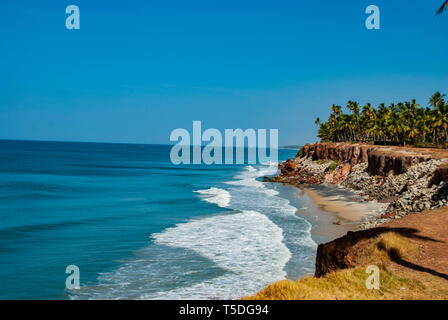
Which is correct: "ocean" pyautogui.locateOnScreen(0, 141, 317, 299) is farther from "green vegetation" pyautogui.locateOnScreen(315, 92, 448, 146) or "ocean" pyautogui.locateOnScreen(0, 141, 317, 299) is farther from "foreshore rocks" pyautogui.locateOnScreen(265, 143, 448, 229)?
"green vegetation" pyautogui.locateOnScreen(315, 92, 448, 146)

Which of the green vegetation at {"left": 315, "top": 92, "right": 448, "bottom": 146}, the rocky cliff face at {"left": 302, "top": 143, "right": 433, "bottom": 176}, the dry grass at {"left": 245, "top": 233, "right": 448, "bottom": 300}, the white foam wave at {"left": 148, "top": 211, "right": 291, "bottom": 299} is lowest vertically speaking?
the white foam wave at {"left": 148, "top": 211, "right": 291, "bottom": 299}

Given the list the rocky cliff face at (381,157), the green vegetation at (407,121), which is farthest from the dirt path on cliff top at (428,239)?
the green vegetation at (407,121)

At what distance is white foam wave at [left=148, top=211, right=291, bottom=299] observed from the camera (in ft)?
50.0

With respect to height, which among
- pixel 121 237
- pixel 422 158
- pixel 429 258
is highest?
pixel 422 158

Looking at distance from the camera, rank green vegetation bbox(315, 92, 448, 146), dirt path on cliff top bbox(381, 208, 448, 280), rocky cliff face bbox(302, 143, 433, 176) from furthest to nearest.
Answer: green vegetation bbox(315, 92, 448, 146) < rocky cliff face bbox(302, 143, 433, 176) < dirt path on cliff top bbox(381, 208, 448, 280)

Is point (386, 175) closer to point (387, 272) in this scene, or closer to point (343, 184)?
point (343, 184)

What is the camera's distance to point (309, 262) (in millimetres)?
18484

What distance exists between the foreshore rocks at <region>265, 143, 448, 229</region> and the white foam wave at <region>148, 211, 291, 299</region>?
7170 millimetres

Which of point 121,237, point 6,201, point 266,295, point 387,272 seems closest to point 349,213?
point 121,237

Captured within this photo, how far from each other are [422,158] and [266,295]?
3533 cm

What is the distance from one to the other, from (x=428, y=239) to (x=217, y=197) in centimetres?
3164

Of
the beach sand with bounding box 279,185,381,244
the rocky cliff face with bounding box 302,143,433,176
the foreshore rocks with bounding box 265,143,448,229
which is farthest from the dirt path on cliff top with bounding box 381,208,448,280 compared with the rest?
the rocky cliff face with bounding box 302,143,433,176

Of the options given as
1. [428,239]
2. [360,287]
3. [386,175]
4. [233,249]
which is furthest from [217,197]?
[360,287]

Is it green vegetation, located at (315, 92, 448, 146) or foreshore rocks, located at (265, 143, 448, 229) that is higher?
→ green vegetation, located at (315, 92, 448, 146)
